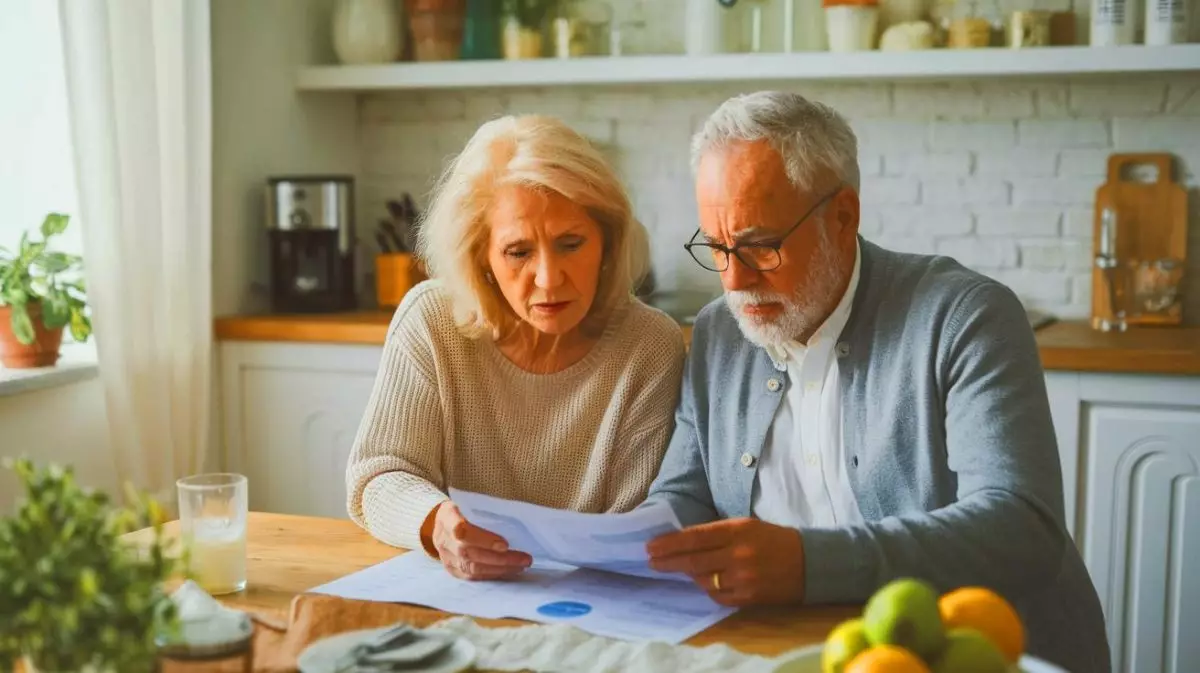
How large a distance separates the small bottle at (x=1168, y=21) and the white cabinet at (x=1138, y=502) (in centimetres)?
79

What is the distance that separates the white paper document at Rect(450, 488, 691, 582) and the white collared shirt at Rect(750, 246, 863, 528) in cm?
32

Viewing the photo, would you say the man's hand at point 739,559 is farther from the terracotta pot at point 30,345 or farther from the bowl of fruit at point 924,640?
the terracotta pot at point 30,345

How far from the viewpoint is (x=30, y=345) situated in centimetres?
281

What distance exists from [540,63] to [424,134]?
0.59 m

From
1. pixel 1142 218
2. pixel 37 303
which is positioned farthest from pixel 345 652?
pixel 1142 218

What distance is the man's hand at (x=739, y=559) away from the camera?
1435 millimetres

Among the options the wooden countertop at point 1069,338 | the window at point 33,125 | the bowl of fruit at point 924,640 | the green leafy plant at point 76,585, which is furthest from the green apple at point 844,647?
the window at point 33,125

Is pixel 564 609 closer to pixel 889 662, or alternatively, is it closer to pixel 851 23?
pixel 889 662

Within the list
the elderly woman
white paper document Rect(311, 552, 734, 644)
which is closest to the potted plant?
the elderly woman

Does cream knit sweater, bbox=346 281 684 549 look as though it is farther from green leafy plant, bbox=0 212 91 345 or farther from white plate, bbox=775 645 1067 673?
green leafy plant, bbox=0 212 91 345

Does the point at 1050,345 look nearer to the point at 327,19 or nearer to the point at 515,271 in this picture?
the point at 515,271

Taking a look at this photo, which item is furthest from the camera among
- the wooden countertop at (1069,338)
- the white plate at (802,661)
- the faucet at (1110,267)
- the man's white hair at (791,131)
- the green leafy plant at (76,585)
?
the faucet at (1110,267)

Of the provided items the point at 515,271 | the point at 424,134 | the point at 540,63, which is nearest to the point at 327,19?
the point at 424,134

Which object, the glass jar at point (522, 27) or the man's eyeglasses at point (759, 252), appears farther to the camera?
the glass jar at point (522, 27)
